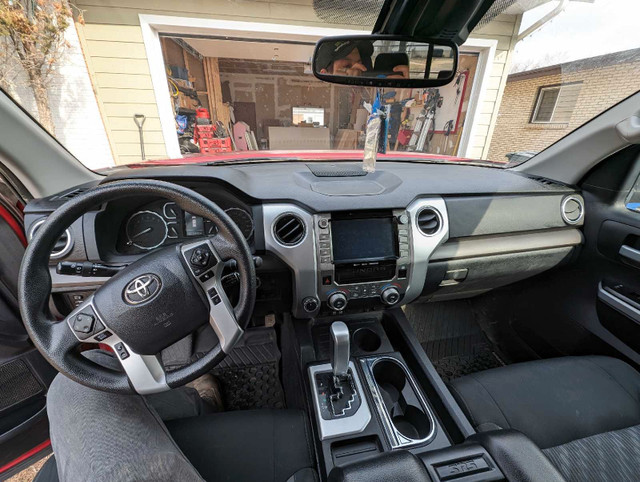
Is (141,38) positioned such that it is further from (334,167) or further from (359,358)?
(359,358)

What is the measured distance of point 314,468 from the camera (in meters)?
0.94

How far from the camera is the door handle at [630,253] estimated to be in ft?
4.36

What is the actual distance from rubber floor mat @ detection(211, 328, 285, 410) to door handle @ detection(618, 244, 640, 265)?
192 cm

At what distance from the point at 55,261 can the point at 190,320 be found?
69 centimetres

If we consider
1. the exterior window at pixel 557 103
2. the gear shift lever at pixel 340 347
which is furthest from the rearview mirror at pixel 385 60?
the gear shift lever at pixel 340 347

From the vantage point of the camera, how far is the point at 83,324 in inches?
29.2

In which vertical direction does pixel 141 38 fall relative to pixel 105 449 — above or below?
above

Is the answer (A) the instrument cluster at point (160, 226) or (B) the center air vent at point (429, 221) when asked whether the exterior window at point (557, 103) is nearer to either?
(B) the center air vent at point (429, 221)

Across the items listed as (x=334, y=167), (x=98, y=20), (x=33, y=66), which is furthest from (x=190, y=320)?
(x=98, y=20)

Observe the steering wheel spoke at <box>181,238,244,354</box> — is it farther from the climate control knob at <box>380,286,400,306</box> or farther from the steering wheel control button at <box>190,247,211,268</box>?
the climate control knob at <box>380,286,400,306</box>

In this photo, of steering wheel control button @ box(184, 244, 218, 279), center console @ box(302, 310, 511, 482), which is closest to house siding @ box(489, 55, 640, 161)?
center console @ box(302, 310, 511, 482)

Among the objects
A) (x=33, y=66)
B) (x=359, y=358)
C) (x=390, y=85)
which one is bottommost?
(x=359, y=358)

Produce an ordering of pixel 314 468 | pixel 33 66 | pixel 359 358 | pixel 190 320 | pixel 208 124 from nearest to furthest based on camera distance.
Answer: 1. pixel 190 320
2. pixel 314 468
3. pixel 359 358
4. pixel 33 66
5. pixel 208 124

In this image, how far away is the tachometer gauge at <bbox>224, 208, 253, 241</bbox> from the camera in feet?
4.22
